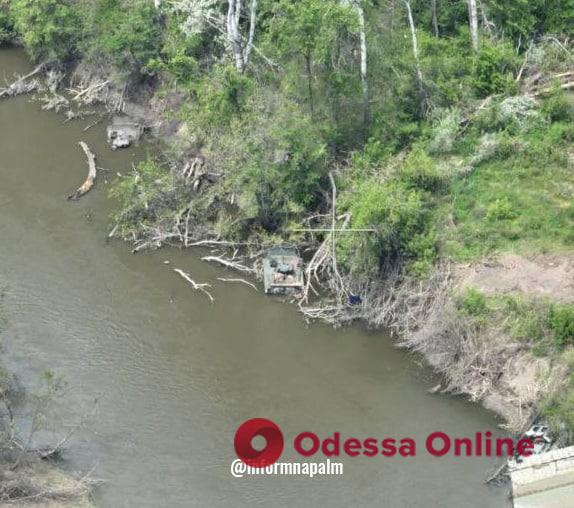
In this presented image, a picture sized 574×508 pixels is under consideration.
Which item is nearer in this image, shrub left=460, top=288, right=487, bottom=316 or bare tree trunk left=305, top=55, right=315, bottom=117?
shrub left=460, top=288, right=487, bottom=316

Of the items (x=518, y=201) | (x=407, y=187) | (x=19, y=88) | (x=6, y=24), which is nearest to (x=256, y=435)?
(x=407, y=187)

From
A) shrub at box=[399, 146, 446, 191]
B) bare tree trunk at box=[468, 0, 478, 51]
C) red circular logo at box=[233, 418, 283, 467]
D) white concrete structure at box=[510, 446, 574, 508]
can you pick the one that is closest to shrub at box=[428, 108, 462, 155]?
shrub at box=[399, 146, 446, 191]

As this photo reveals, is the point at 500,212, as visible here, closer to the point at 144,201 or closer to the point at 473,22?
the point at 473,22

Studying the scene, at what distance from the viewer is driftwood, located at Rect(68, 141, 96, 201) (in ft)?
113

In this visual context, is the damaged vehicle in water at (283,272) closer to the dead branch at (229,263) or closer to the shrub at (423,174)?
the dead branch at (229,263)

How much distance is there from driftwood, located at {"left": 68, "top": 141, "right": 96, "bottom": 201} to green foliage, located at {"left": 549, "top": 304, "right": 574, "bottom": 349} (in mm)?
16333

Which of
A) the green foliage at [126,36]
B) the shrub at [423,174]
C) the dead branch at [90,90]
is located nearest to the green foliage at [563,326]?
the shrub at [423,174]

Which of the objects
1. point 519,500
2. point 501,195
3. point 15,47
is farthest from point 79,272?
point 15,47

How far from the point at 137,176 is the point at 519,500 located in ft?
52.6

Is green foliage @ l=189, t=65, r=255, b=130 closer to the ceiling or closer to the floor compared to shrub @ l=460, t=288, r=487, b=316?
closer to the ceiling

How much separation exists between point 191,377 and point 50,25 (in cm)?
1926

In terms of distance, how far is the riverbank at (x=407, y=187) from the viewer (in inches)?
1037

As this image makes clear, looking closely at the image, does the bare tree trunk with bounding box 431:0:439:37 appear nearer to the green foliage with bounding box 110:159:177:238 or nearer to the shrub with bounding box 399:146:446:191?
the shrub with bounding box 399:146:446:191

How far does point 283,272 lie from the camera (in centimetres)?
2983
